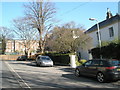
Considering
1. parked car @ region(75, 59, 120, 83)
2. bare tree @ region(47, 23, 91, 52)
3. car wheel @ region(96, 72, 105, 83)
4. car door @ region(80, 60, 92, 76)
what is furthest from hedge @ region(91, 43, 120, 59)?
bare tree @ region(47, 23, 91, 52)

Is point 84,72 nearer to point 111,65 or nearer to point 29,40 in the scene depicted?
point 111,65

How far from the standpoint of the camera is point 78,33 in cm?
2589

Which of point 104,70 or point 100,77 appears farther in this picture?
point 100,77

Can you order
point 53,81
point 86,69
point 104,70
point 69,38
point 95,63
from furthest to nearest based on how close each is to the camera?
1. point 69,38
2. point 86,69
3. point 95,63
4. point 53,81
5. point 104,70

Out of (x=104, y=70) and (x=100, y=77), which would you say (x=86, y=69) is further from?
(x=104, y=70)

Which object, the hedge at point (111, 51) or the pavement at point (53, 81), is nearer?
the pavement at point (53, 81)

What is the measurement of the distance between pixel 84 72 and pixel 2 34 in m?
62.8

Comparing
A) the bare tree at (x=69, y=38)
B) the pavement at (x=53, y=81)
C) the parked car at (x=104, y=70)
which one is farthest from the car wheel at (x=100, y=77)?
the bare tree at (x=69, y=38)

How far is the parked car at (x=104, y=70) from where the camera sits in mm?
9531

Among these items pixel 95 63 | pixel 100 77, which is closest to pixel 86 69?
pixel 95 63

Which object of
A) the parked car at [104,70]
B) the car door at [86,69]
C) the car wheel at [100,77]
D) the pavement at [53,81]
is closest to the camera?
the pavement at [53,81]

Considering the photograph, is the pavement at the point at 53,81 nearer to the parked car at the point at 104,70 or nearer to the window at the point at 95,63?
the parked car at the point at 104,70

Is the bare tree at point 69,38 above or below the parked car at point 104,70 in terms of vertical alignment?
above

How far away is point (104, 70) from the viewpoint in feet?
32.2
